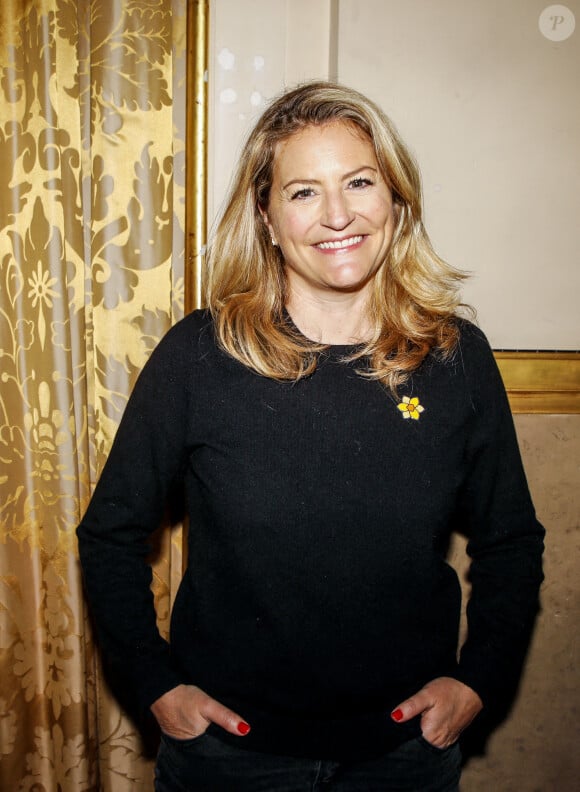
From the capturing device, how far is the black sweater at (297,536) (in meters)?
1.29

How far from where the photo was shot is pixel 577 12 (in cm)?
182

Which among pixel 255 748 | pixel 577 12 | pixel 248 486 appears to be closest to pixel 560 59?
A: pixel 577 12

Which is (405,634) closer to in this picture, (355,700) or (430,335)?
(355,700)

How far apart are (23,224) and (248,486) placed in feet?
2.90

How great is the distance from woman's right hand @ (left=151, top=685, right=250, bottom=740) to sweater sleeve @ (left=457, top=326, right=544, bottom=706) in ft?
1.66

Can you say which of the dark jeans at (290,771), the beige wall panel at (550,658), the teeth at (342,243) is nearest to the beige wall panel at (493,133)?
the beige wall panel at (550,658)

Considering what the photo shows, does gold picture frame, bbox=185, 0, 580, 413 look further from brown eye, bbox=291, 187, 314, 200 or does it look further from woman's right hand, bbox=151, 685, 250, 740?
woman's right hand, bbox=151, 685, 250, 740

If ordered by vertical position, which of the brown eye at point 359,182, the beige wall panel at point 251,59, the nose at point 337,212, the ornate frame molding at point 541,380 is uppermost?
the beige wall panel at point 251,59

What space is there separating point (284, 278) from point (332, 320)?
16cm

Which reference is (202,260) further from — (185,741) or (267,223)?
(185,741)

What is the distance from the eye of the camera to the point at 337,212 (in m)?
1.33

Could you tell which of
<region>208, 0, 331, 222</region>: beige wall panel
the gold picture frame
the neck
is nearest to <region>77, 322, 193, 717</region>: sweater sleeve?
the neck

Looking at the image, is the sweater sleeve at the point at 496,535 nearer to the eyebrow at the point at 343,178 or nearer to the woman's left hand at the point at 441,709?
the woman's left hand at the point at 441,709

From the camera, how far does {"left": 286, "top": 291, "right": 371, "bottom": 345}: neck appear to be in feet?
4.80
